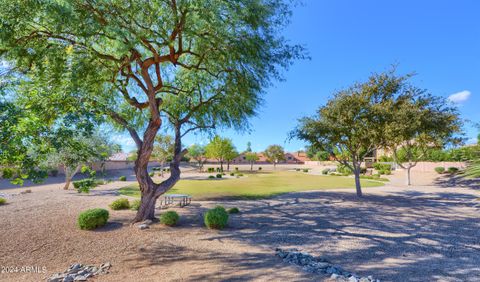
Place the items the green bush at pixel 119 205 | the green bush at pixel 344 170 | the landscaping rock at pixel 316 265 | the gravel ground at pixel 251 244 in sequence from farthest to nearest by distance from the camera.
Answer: the green bush at pixel 344 170
the green bush at pixel 119 205
the gravel ground at pixel 251 244
the landscaping rock at pixel 316 265

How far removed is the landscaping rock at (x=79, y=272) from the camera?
5.44 meters

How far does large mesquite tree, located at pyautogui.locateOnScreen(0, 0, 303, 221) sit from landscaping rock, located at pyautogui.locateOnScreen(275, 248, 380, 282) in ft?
19.5

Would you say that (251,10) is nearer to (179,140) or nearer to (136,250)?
(179,140)

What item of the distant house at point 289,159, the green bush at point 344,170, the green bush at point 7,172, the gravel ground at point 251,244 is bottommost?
the gravel ground at point 251,244

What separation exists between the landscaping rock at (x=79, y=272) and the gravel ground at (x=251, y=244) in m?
0.22

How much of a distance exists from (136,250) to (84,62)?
20.1ft

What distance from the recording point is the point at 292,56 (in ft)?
31.5

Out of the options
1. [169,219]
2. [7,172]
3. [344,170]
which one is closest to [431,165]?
[344,170]

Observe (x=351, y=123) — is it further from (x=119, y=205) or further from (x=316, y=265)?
(x=119, y=205)

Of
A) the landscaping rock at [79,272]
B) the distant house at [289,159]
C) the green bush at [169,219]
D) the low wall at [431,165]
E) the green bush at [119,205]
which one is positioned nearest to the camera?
the landscaping rock at [79,272]

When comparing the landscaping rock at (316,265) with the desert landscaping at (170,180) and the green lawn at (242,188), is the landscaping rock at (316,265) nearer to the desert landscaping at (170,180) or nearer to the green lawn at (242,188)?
the desert landscaping at (170,180)

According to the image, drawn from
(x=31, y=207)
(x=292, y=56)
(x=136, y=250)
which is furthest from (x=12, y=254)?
(x=292, y=56)

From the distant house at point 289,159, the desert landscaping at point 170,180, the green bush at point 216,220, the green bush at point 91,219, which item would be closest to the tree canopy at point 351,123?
the desert landscaping at point 170,180

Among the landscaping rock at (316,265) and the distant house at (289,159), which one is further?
the distant house at (289,159)
